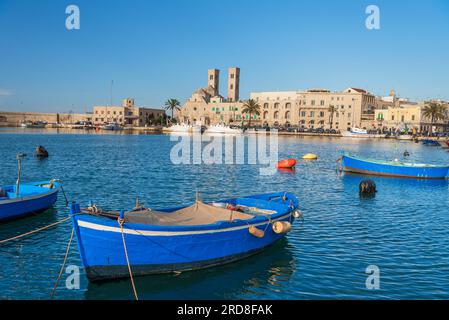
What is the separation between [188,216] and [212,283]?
11.2 ft

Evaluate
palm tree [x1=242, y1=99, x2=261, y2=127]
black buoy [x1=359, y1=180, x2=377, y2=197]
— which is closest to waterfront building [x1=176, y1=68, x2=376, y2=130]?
palm tree [x1=242, y1=99, x2=261, y2=127]

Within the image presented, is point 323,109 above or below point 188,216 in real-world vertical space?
above

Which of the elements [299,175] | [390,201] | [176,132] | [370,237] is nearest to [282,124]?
[176,132]

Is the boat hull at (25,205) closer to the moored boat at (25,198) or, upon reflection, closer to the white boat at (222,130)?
the moored boat at (25,198)

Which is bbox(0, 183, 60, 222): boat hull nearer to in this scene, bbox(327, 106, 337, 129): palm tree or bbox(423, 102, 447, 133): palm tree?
bbox(423, 102, 447, 133): palm tree

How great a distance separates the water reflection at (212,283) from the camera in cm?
1366

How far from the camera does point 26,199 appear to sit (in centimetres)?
2139

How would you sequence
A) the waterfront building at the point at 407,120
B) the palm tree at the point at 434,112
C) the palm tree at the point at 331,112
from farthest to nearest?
1. the palm tree at the point at 331,112
2. the waterfront building at the point at 407,120
3. the palm tree at the point at 434,112

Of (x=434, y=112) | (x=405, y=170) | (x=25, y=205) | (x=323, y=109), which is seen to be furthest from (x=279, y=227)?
(x=323, y=109)

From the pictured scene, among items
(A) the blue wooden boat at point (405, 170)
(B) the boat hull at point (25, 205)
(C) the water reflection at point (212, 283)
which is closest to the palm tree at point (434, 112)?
(A) the blue wooden boat at point (405, 170)

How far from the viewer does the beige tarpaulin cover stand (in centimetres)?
1549

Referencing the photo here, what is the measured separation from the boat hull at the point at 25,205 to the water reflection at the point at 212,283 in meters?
8.90

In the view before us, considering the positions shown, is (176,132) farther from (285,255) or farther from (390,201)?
(285,255)

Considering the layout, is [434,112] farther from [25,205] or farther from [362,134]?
[25,205]
